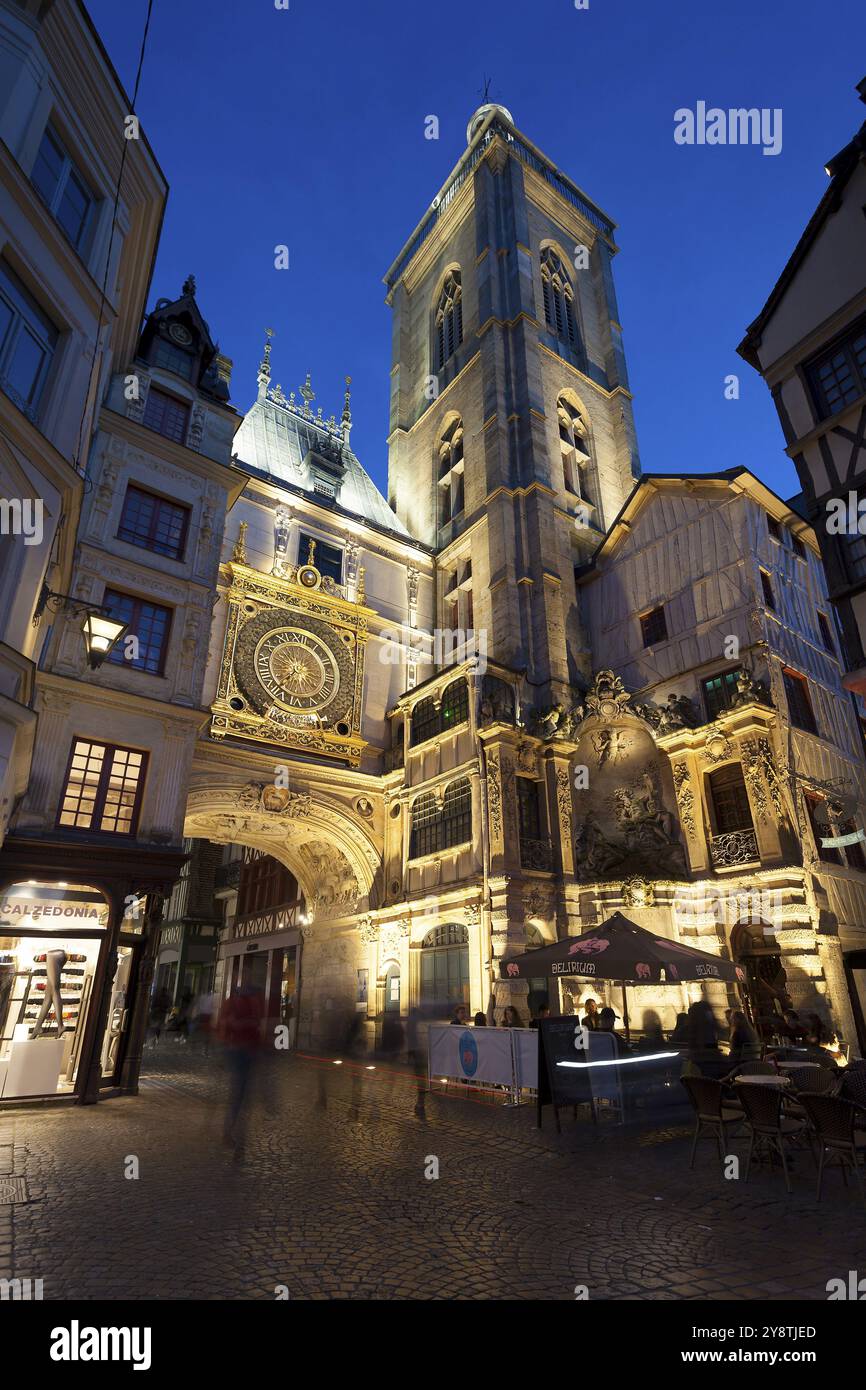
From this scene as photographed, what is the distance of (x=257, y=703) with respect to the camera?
2359 cm

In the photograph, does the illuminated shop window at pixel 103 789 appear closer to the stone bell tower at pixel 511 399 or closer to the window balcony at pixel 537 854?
the window balcony at pixel 537 854

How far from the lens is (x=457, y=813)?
74.1 feet

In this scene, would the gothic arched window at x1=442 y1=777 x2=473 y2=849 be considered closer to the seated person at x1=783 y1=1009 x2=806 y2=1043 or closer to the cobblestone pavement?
the seated person at x1=783 y1=1009 x2=806 y2=1043

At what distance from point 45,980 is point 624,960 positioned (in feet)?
36.2

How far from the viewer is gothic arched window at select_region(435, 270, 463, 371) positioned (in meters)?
38.2

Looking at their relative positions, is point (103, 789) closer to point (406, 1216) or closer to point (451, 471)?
point (406, 1216)

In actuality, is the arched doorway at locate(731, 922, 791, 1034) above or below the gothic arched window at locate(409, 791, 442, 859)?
below

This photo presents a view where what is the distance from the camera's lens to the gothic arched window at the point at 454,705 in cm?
2355

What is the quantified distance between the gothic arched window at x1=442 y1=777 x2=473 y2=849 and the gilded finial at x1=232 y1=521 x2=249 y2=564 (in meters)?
11.1

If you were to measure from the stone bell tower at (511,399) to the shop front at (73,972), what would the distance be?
601 inches

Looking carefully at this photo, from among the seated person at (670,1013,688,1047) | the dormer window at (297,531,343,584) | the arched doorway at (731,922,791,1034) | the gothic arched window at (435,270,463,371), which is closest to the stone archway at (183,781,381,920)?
the dormer window at (297,531,343,584)

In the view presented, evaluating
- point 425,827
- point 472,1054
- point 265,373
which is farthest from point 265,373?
point 472,1054

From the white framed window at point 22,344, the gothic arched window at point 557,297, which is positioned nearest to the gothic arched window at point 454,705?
the white framed window at point 22,344
